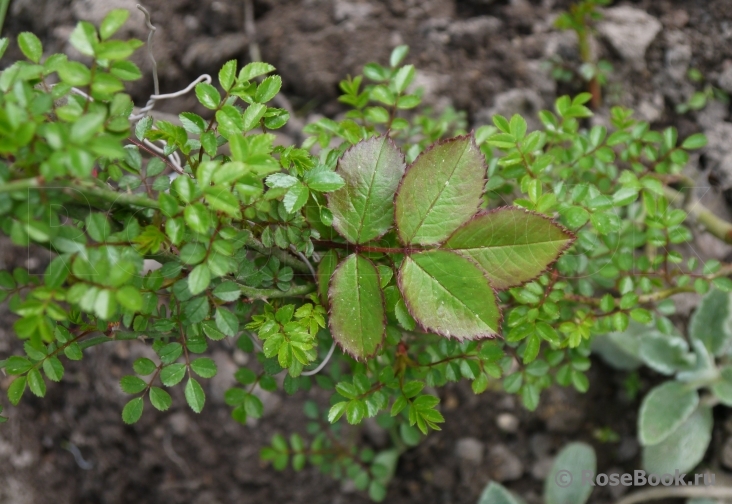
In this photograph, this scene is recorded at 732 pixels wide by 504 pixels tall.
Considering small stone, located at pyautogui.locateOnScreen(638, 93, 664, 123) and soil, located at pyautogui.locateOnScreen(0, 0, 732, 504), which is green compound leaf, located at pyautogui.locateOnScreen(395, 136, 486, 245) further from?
small stone, located at pyautogui.locateOnScreen(638, 93, 664, 123)

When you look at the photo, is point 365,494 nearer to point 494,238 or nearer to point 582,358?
point 582,358

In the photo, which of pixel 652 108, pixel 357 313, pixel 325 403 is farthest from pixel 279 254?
pixel 652 108

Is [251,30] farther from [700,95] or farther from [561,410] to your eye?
[561,410]

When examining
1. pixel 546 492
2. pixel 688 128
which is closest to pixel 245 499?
pixel 546 492

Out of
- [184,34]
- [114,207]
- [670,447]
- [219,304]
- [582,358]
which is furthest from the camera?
[184,34]

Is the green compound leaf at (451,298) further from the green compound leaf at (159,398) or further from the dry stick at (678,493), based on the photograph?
the dry stick at (678,493)
